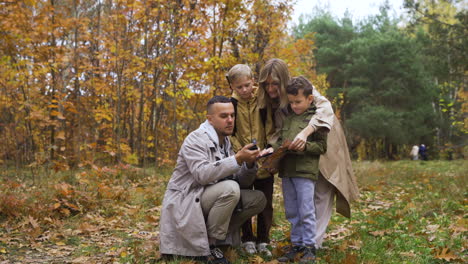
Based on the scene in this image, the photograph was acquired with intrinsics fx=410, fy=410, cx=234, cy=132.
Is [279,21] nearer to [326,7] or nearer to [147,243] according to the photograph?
[147,243]

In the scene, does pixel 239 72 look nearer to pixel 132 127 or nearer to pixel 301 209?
pixel 301 209

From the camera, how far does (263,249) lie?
412 cm

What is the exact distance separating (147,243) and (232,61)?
6.37 meters

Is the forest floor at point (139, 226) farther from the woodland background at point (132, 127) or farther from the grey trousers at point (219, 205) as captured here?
the grey trousers at point (219, 205)

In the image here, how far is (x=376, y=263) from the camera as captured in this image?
362 centimetres

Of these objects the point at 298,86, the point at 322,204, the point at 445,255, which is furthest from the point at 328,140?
the point at 445,255

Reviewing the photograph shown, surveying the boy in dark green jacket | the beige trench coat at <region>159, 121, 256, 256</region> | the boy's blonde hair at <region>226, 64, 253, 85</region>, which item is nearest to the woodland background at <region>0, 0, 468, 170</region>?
the beige trench coat at <region>159, 121, 256, 256</region>

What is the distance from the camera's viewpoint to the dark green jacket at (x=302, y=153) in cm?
370

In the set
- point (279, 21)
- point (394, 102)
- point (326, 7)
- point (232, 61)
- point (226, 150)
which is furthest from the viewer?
point (326, 7)

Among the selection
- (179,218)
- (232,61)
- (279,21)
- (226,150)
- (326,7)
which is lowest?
(179,218)

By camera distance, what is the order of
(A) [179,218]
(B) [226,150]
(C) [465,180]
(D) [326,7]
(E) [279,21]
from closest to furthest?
(A) [179,218]
(B) [226,150]
(C) [465,180]
(E) [279,21]
(D) [326,7]

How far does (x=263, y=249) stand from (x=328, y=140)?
50.1 inches

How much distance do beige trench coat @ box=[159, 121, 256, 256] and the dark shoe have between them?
838mm

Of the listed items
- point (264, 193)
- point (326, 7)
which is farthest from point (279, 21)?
point (326, 7)
